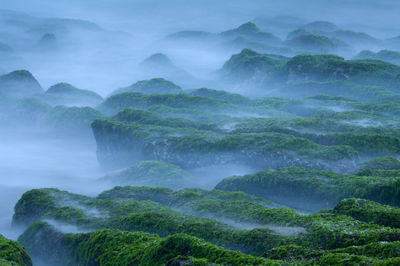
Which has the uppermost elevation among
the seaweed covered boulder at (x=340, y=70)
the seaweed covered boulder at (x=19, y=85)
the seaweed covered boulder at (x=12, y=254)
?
the seaweed covered boulder at (x=19, y=85)

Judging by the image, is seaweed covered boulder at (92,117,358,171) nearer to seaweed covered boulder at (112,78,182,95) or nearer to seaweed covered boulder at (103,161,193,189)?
seaweed covered boulder at (103,161,193,189)

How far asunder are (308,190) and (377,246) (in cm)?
1326

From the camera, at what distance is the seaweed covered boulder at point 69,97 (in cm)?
7831

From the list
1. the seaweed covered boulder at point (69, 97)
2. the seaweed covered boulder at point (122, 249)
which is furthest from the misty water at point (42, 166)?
the seaweed covered boulder at point (69, 97)

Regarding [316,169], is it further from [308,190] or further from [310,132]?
[310,132]

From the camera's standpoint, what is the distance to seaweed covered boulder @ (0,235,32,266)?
1633 centimetres

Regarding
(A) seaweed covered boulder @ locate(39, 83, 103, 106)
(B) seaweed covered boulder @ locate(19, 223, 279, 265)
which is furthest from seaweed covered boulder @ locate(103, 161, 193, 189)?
(A) seaweed covered boulder @ locate(39, 83, 103, 106)

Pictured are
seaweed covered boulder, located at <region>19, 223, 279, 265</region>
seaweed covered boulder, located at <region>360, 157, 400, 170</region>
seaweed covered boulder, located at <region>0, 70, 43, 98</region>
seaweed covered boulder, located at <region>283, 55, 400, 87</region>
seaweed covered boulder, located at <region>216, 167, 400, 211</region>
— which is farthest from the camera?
seaweed covered boulder, located at <region>0, 70, 43, 98</region>

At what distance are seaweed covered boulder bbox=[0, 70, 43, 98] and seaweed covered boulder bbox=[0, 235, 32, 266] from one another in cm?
6989

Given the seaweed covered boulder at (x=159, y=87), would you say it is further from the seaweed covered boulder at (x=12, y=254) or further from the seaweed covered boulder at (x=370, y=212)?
the seaweed covered boulder at (x=370, y=212)

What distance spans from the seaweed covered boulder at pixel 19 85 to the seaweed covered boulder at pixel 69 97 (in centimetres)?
370

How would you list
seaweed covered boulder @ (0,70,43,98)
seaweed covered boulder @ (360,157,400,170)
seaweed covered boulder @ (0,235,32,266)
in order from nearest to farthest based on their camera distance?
seaweed covered boulder @ (0,235,32,266)
seaweed covered boulder @ (360,157,400,170)
seaweed covered boulder @ (0,70,43,98)

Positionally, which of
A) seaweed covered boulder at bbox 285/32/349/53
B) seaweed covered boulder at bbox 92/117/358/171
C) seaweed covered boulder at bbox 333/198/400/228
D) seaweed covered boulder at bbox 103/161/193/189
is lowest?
seaweed covered boulder at bbox 333/198/400/228

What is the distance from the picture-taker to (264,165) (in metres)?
32.2
